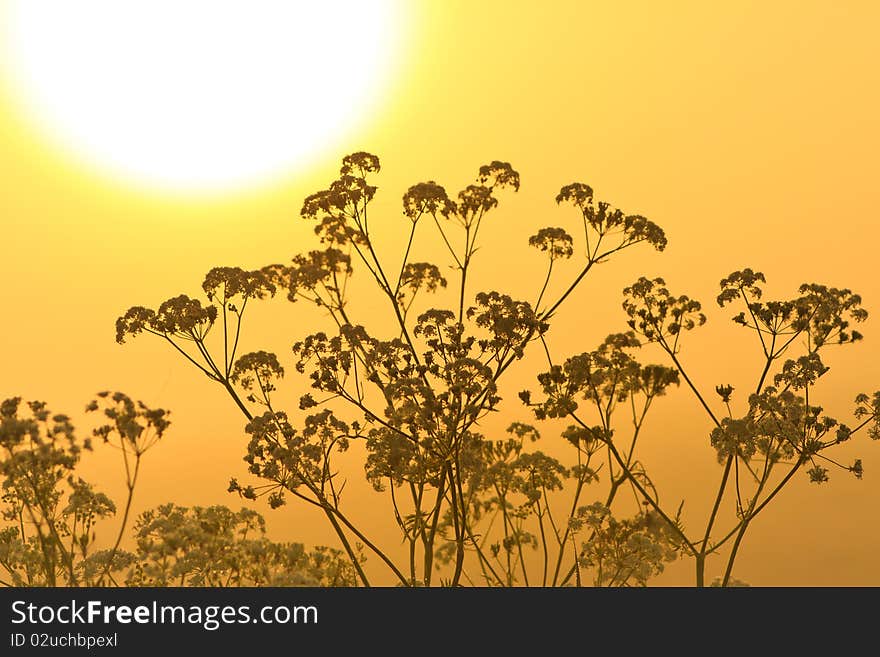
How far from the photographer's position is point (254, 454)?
20.5 meters

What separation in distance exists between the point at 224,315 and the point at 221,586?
6.07 m

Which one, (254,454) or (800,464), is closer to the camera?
(254,454)
